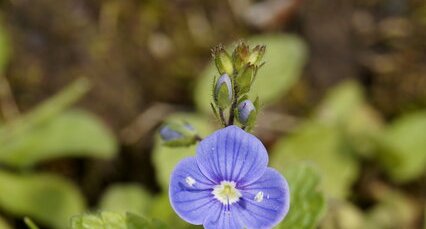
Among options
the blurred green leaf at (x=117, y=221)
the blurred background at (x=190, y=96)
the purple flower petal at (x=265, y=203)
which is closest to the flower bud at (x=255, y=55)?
the purple flower petal at (x=265, y=203)

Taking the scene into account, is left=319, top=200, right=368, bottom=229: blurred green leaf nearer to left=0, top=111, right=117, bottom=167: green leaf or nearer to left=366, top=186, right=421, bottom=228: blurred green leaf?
left=366, top=186, right=421, bottom=228: blurred green leaf

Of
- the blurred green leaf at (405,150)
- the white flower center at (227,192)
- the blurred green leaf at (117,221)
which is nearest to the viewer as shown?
the white flower center at (227,192)

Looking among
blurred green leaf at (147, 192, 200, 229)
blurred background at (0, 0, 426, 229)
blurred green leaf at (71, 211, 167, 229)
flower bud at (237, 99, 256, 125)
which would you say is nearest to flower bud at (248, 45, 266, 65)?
flower bud at (237, 99, 256, 125)

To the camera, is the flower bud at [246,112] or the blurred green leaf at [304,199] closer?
the flower bud at [246,112]

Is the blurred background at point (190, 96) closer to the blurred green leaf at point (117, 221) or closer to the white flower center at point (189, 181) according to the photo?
the blurred green leaf at point (117, 221)

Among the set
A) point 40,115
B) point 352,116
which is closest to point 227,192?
point 40,115

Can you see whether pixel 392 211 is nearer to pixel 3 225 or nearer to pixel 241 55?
pixel 3 225

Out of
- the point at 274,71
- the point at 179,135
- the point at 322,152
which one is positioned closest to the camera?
the point at 179,135

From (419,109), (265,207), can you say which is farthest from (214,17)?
(265,207)
